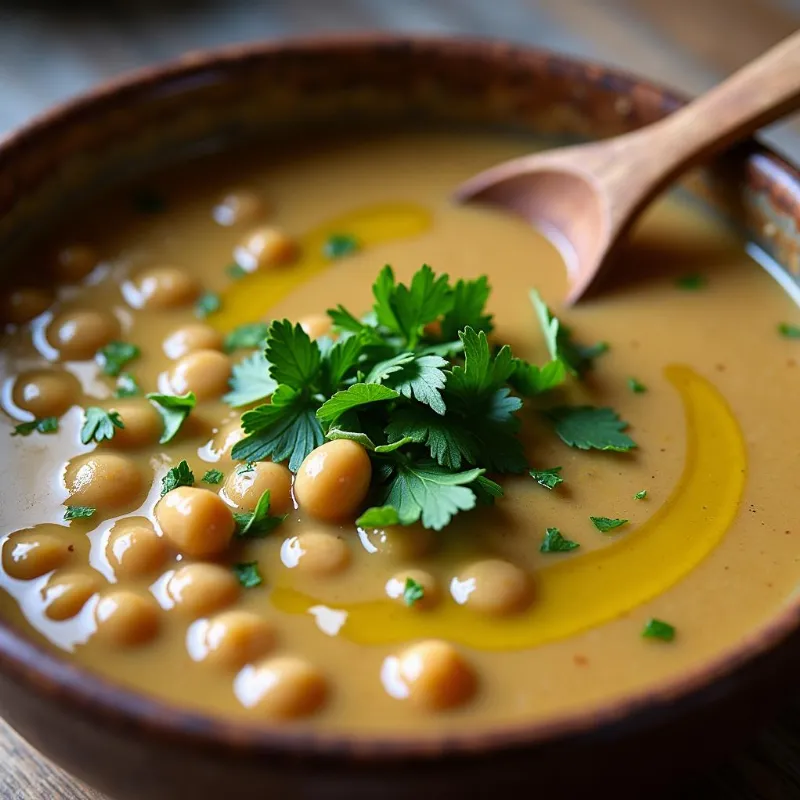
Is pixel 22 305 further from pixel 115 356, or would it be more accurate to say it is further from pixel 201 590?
pixel 201 590

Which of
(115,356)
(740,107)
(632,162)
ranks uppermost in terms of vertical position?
(740,107)

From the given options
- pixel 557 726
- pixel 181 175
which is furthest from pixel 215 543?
pixel 181 175

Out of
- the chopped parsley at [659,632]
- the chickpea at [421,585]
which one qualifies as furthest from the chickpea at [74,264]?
the chopped parsley at [659,632]

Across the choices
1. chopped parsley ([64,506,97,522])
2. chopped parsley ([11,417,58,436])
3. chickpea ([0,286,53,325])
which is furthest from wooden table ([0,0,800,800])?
chopped parsley ([64,506,97,522])

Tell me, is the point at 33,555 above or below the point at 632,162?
below

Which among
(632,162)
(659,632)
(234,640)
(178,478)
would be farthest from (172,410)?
(632,162)

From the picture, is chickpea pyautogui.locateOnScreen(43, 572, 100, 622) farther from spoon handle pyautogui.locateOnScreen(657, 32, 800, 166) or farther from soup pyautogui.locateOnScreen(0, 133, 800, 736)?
spoon handle pyautogui.locateOnScreen(657, 32, 800, 166)
